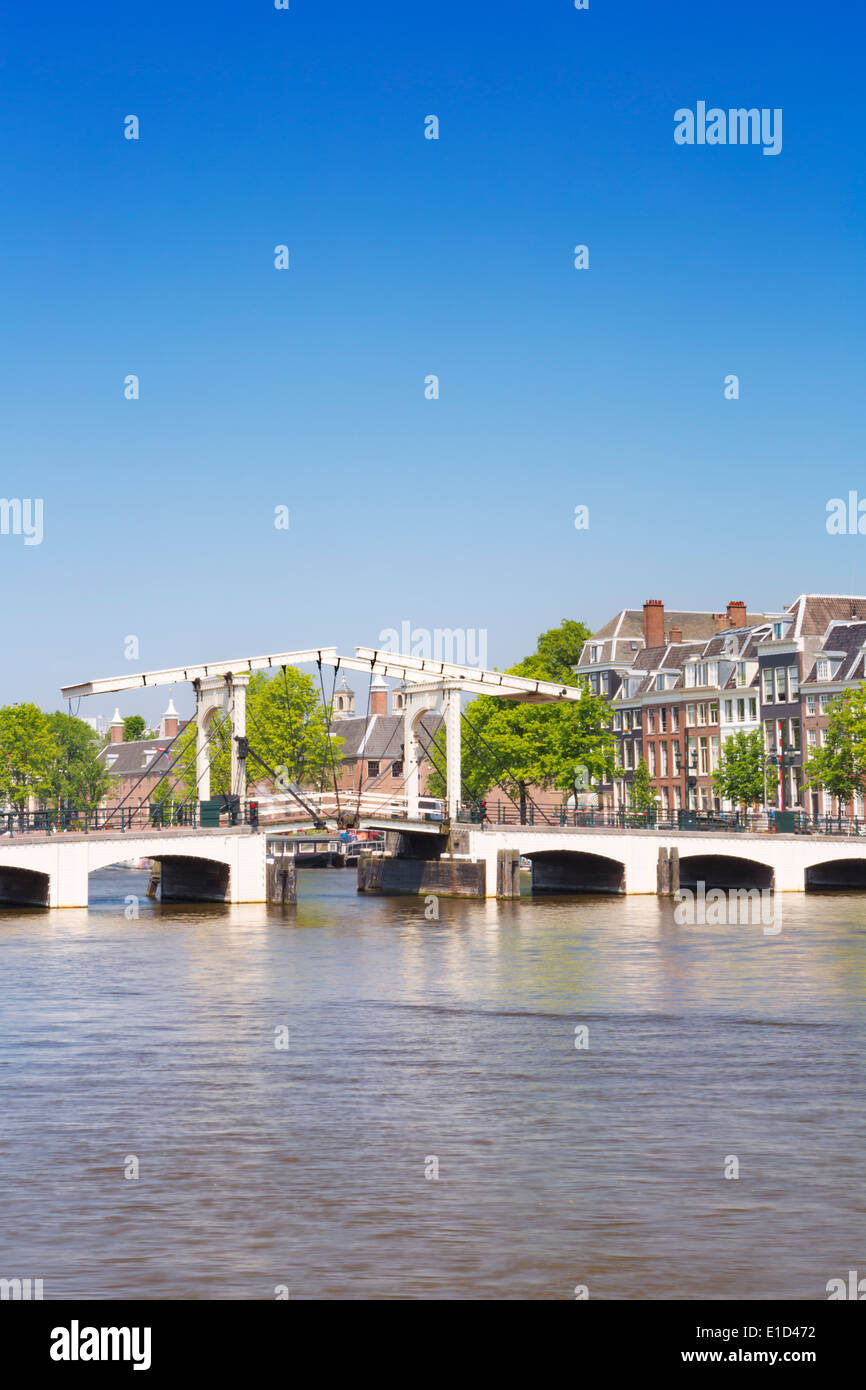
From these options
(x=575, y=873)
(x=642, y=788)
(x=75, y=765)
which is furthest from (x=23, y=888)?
(x=75, y=765)

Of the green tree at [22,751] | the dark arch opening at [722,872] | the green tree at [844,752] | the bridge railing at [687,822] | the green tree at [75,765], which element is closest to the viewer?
the bridge railing at [687,822]

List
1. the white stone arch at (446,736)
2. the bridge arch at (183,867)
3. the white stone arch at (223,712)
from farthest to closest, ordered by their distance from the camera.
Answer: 1. the white stone arch at (446,736)
2. the white stone arch at (223,712)
3. the bridge arch at (183,867)

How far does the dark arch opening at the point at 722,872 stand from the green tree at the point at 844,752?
7302 millimetres

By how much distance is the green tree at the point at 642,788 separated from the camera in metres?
85.7

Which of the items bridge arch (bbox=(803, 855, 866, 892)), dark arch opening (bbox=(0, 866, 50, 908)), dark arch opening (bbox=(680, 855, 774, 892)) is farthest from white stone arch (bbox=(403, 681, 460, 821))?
bridge arch (bbox=(803, 855, 866, 892))

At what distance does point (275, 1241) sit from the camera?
12070 millimetres

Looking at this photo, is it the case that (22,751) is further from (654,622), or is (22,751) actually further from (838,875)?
(838,875)

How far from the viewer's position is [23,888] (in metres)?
52.9

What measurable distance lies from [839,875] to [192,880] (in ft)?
78.7

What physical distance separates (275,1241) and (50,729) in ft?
340

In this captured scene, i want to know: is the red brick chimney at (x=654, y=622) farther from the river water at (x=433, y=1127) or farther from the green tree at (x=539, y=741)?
the river water at (x=433, y=1127)

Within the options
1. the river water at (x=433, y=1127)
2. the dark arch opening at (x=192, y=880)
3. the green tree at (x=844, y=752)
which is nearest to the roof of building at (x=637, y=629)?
the green tree at (x=844, y=752)
